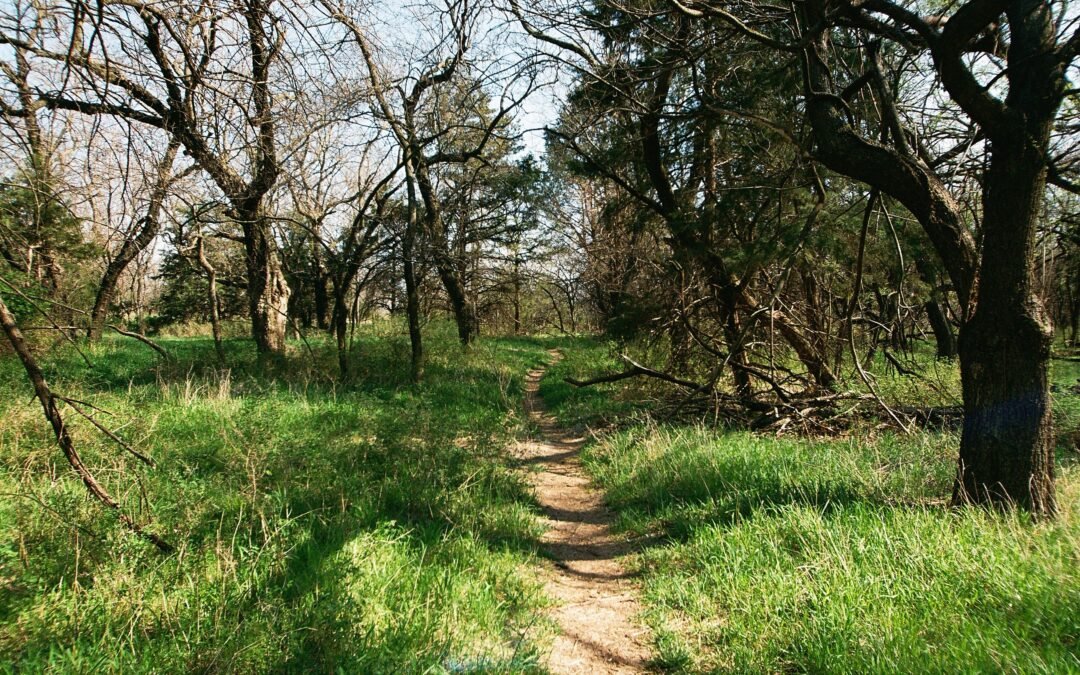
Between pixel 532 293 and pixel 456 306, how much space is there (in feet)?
53.7

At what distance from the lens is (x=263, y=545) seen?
3494mm

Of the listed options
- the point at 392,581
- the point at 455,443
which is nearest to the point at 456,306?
the point at 455,443

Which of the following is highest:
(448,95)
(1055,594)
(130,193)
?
(448,95)

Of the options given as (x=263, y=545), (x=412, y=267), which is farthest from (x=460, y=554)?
(x=412, y=267)

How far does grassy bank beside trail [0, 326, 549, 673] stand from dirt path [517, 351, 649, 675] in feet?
0.81

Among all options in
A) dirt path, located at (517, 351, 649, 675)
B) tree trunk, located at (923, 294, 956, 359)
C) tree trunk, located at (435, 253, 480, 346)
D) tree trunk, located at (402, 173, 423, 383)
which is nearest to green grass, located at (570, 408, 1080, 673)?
dirt path, located at (517, 351, 649, 675)

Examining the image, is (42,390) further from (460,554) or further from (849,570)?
(849,570)

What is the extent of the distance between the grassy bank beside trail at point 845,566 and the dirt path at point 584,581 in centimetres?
18

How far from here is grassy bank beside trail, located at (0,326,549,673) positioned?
8.36ft

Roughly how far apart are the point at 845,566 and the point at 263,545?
3.61 m

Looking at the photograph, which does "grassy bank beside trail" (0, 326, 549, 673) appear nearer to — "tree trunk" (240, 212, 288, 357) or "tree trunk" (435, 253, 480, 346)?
"tree trunk" (240, 212, 288, 357)

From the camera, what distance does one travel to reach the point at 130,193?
3936 mm

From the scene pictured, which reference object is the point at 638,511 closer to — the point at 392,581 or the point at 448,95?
the point at 392,581

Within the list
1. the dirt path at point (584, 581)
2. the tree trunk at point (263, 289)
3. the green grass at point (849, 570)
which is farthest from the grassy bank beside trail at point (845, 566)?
the tree trunk at point (263, 289)
